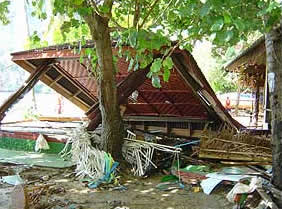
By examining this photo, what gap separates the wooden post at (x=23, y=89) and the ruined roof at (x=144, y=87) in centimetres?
13

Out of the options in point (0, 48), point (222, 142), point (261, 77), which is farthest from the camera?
point (0, 48)

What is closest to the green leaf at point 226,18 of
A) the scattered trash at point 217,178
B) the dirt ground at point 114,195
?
the dirt ground at point 114,195

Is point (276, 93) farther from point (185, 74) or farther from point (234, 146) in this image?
point (185, 74)

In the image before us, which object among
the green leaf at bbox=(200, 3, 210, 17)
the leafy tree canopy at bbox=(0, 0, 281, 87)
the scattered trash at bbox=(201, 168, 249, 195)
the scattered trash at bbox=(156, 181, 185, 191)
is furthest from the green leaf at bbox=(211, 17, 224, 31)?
the scattered trash at bbox=(156, 181, 185, 191)

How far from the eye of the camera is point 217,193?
454 centimetres

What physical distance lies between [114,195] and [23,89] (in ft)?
11.3

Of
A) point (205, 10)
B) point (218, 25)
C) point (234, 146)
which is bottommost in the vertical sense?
point (234, 146)

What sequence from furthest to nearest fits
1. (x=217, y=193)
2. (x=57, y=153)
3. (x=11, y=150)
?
(x=11, y=150), (x=57, y=153), (x=217, y=193)

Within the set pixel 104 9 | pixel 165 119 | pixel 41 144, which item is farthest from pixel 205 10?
pixel 165 119

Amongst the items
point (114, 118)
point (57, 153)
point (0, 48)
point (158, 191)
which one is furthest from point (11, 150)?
point (0, 48)

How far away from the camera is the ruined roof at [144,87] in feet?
18.9

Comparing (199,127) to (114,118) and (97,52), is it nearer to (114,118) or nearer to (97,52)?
(114,118)

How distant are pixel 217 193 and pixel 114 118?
6.60 feet

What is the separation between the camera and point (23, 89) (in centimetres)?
688
